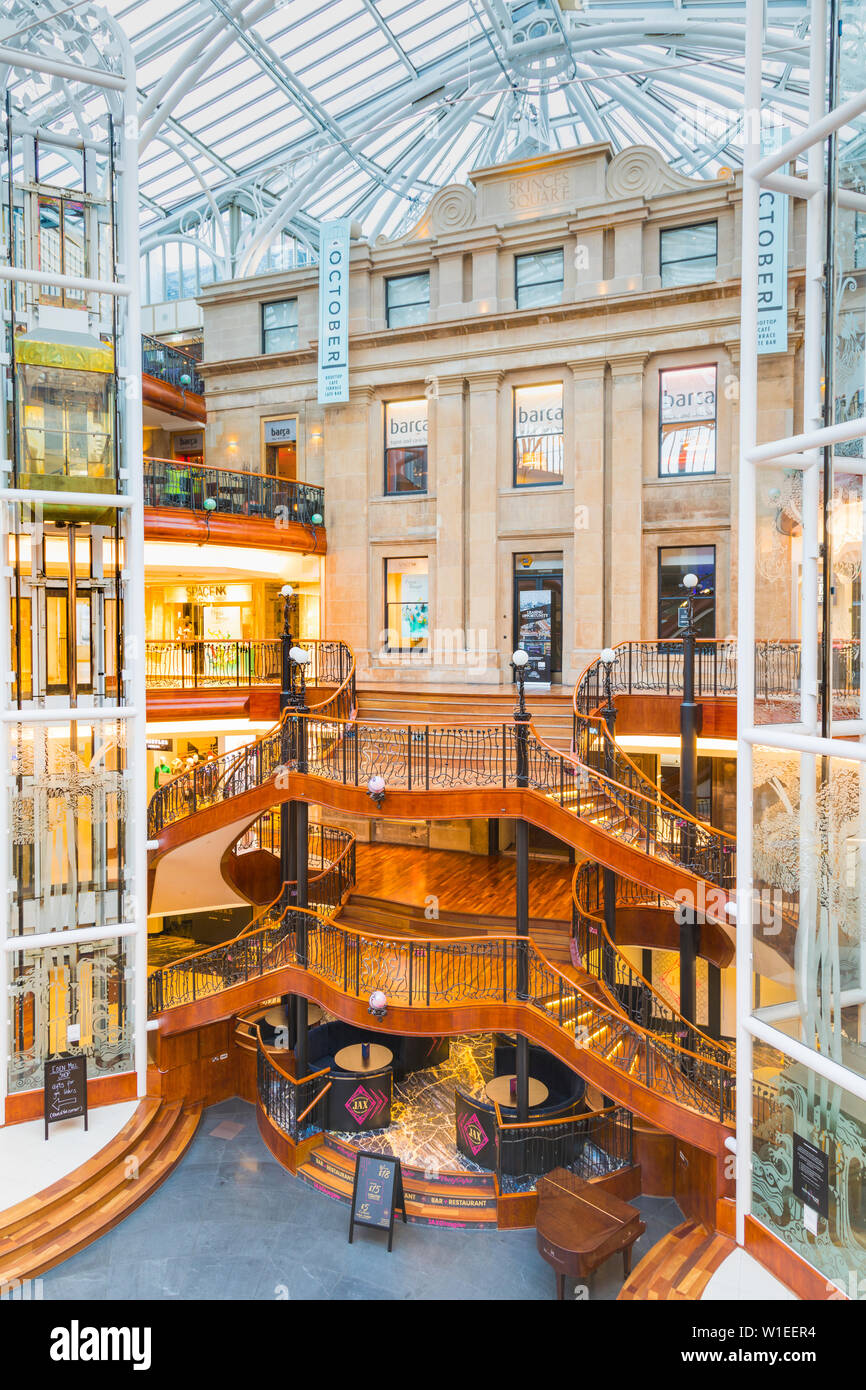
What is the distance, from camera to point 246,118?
23.0 metres

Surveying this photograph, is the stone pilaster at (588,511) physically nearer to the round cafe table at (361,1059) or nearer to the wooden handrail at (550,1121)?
the round cafe table at (361,1059)

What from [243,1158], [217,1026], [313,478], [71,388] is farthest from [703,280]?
[243,1158]

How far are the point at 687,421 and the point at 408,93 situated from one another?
11749 mm

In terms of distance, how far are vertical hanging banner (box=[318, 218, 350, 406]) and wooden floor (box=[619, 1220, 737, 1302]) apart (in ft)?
55.2

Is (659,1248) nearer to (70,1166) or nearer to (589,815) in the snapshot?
(589,815)

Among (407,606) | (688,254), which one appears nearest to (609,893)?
(407,606)

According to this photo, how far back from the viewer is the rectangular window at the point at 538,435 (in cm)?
1806

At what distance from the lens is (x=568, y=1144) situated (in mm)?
11211

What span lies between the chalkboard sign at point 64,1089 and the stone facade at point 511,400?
1076 cm

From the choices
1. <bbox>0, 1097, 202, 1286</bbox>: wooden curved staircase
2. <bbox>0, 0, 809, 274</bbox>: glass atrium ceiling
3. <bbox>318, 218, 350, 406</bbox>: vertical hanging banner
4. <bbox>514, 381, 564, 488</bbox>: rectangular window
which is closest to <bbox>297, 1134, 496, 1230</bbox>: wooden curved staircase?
<bbox>0, 1097, 202, 1286</bbox>: wooden curved staircase

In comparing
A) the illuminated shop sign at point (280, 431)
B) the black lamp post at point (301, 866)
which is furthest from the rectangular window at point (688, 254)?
the black lamp post at point (301, 866)

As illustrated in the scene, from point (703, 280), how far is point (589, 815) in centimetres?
1171

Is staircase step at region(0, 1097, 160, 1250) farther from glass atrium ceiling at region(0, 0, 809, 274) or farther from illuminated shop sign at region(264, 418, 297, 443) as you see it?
glass atrium ceiling at region(0, 0, 809, 274)
